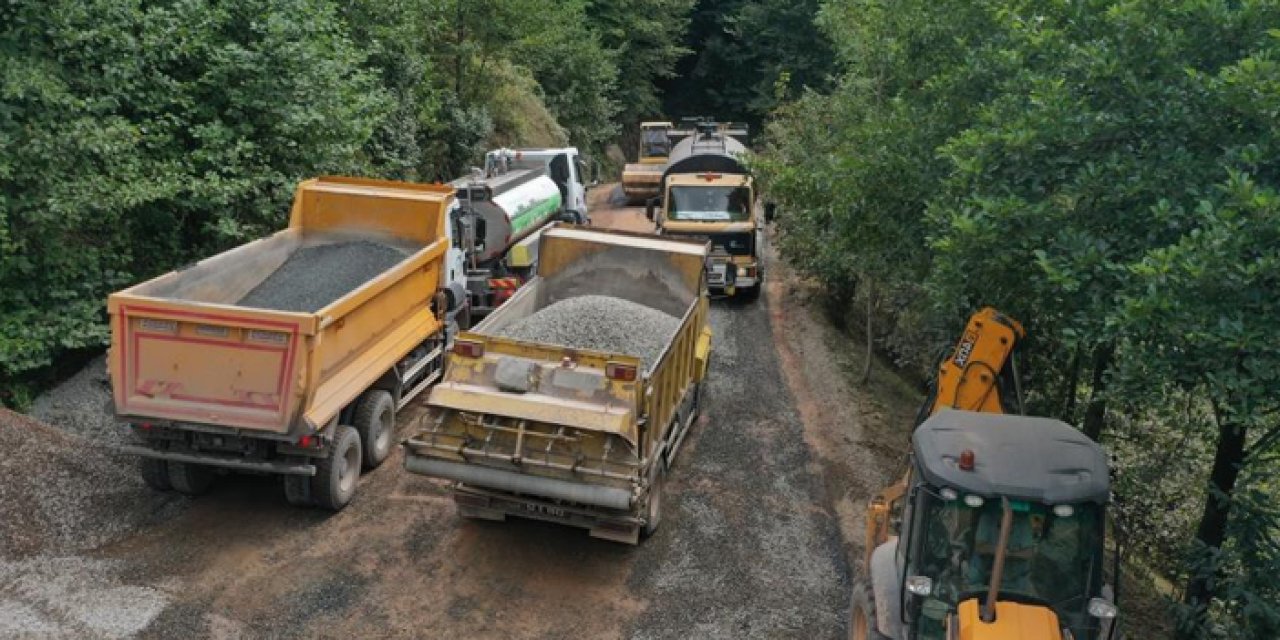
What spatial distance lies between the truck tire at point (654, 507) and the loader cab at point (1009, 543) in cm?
362

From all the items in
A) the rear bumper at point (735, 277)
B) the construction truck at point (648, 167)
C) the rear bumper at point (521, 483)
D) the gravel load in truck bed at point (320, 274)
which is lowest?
the rear bumper at point (521, 483)

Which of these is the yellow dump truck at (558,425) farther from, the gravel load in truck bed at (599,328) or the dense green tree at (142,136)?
the dense green tree at (142,136)

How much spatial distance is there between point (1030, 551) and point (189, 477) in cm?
792

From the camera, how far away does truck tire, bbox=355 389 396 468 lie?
34.0 ft

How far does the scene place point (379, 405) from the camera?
10.5 meters

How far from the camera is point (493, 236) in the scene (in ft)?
49.5

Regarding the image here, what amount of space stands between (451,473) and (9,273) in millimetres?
5930

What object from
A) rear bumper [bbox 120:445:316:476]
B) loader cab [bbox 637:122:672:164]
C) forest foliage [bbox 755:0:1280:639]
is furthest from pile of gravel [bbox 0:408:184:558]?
loader cab [bbox 637:122:672:164]

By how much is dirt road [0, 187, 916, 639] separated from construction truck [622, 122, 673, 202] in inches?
717

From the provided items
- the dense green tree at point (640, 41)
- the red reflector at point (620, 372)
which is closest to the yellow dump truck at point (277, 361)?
the red reflector at point (620, 372)

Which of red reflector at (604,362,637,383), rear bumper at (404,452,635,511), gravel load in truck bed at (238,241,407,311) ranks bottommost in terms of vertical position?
rear bumper at (404,452,635,511)

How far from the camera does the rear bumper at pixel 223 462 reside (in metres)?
8.85

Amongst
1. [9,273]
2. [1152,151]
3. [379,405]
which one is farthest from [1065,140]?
[9,273]

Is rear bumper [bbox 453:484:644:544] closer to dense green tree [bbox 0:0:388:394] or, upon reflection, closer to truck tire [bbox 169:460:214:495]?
truck tire [bbox 169:460:214:495]
